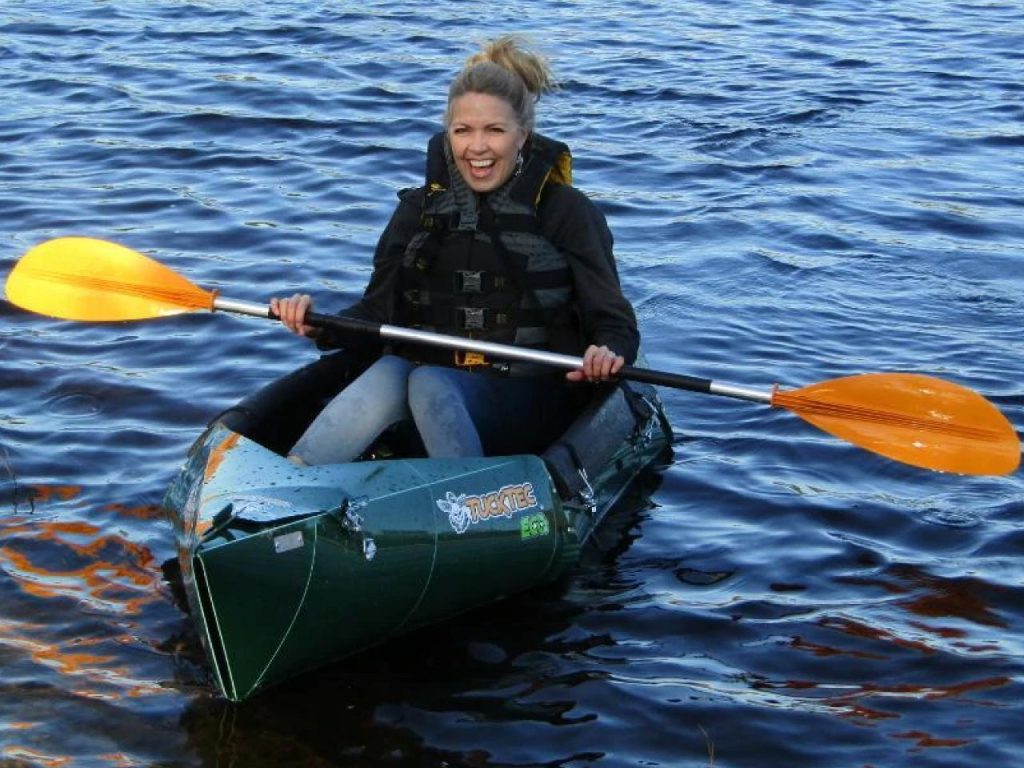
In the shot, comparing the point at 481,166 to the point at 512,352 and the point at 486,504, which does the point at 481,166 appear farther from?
the point at 486,504

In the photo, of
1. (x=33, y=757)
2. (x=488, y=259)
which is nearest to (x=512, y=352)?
(x=488, y=259)

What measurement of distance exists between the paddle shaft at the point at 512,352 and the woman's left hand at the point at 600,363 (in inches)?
0.9

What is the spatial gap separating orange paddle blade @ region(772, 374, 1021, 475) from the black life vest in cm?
68

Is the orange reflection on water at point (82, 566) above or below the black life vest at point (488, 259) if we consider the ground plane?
below

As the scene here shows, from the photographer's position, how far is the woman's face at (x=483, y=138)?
4535mm

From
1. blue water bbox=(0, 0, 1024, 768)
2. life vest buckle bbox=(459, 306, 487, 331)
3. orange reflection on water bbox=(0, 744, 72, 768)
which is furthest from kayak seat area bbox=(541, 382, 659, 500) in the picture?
orange reflection on water bbox=(0, 744, 72, 768)

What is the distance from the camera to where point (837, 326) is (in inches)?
254

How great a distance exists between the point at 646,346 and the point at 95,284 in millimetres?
2059

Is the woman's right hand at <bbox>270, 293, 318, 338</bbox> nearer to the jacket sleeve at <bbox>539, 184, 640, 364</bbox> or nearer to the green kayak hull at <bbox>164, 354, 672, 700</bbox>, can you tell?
the green kayak hull at <bbox>164, 354, 672, 700</bbox>

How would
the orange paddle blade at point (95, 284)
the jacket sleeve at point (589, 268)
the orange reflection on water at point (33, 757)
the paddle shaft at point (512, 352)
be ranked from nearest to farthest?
1. the orange reflection on water at point (33, 757)
2. the paddle shaft at point (512, 352)
3. the jacket sleeve at point (589, 268)
4. the orange paddle blade at point (95, 284)

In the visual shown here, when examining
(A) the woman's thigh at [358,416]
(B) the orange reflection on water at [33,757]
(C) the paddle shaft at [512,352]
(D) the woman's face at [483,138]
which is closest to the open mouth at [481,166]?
(D) the woman's face at [483,138]

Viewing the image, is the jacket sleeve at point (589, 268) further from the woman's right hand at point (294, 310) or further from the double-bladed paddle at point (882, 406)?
the woman's right hand at point (294, 310)

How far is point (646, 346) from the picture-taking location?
6223mm

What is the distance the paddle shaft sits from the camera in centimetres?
450
